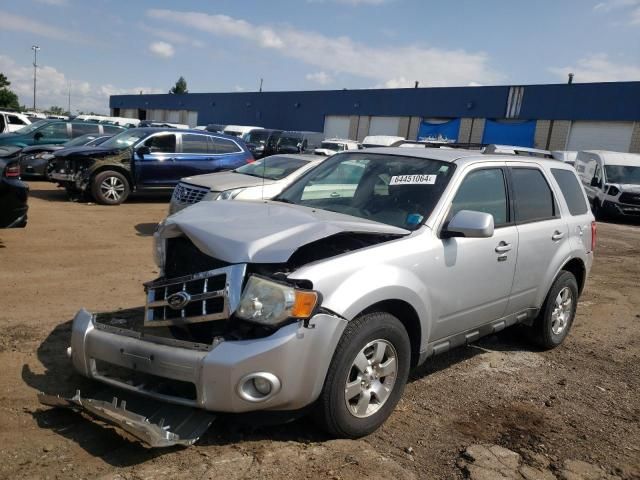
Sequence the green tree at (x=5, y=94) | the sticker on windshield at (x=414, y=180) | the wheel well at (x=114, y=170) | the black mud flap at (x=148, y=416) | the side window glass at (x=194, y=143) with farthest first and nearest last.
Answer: the green tree at (x=5, y=94) → the side window glass at (x=194, y=143) → the wheel well at (x=114, y=170) → the sticker on windshield at (x=414, y=180) → the black mud flap at (x=148, y=416)

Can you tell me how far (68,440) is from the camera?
3.24 metres

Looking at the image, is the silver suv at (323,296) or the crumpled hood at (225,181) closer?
the silver suv at (323,296)

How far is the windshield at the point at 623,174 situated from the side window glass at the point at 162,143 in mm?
14151

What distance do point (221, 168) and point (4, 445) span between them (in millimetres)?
10719

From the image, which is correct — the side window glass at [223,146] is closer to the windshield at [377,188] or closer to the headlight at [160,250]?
the windshield at [377,188]

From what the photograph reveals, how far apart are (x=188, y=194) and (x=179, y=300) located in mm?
6249

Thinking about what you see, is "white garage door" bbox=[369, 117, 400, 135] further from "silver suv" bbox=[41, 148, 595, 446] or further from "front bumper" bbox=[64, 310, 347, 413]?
"front bumper" bbox=[64, 310, 347, 413]

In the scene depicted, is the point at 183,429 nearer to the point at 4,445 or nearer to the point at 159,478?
the point at 159,478

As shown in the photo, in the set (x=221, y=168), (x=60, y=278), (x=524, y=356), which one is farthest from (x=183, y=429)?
(x=221, y=168)

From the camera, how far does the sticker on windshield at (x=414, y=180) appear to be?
14.1ft

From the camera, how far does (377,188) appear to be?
4.44 metres

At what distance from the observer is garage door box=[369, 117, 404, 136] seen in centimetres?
3934

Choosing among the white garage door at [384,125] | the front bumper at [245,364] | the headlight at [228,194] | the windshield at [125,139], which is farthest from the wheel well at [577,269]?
the white garage door at [384,125]

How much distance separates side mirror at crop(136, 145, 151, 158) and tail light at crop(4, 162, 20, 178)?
5560mm
